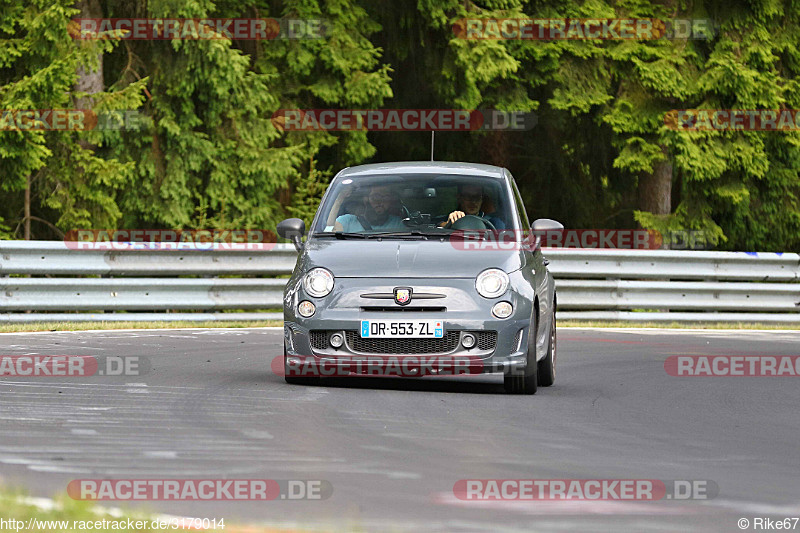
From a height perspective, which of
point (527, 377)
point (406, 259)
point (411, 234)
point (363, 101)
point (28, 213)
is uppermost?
point (363, 101)

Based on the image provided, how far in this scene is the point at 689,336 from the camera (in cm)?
1823

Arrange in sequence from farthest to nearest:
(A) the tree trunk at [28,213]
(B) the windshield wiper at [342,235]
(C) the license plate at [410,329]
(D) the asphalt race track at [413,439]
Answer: (A) the tree trunk at [28,213] < (B) the windshield wiper at [342,235] < (C) the license plate at [410,329] < (D) the asphalt race track at [413,439]

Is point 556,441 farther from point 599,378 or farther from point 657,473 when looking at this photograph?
point 599,378

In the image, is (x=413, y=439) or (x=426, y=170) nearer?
(x=413, y=439)

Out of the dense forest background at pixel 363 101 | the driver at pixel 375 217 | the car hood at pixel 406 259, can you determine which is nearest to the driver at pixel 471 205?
the driver at pixel 375 217

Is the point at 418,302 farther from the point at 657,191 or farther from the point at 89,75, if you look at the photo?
the point at 657,191

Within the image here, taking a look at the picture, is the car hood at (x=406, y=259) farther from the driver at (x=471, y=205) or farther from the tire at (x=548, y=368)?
the tire at (x=548, y=368)

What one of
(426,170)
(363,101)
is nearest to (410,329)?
(426,170)

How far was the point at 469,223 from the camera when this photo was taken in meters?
11.6

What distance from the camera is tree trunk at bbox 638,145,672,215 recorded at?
2891cm

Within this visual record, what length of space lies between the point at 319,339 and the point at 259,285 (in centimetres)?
786

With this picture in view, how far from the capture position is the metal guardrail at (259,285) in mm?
17094

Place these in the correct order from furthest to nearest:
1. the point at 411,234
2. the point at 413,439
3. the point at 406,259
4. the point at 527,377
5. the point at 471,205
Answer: the point at 471,205
the point at 411,234
the point at 527,377
the point at 406,259
the point at 413,439

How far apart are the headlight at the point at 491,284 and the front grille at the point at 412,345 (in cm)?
35
